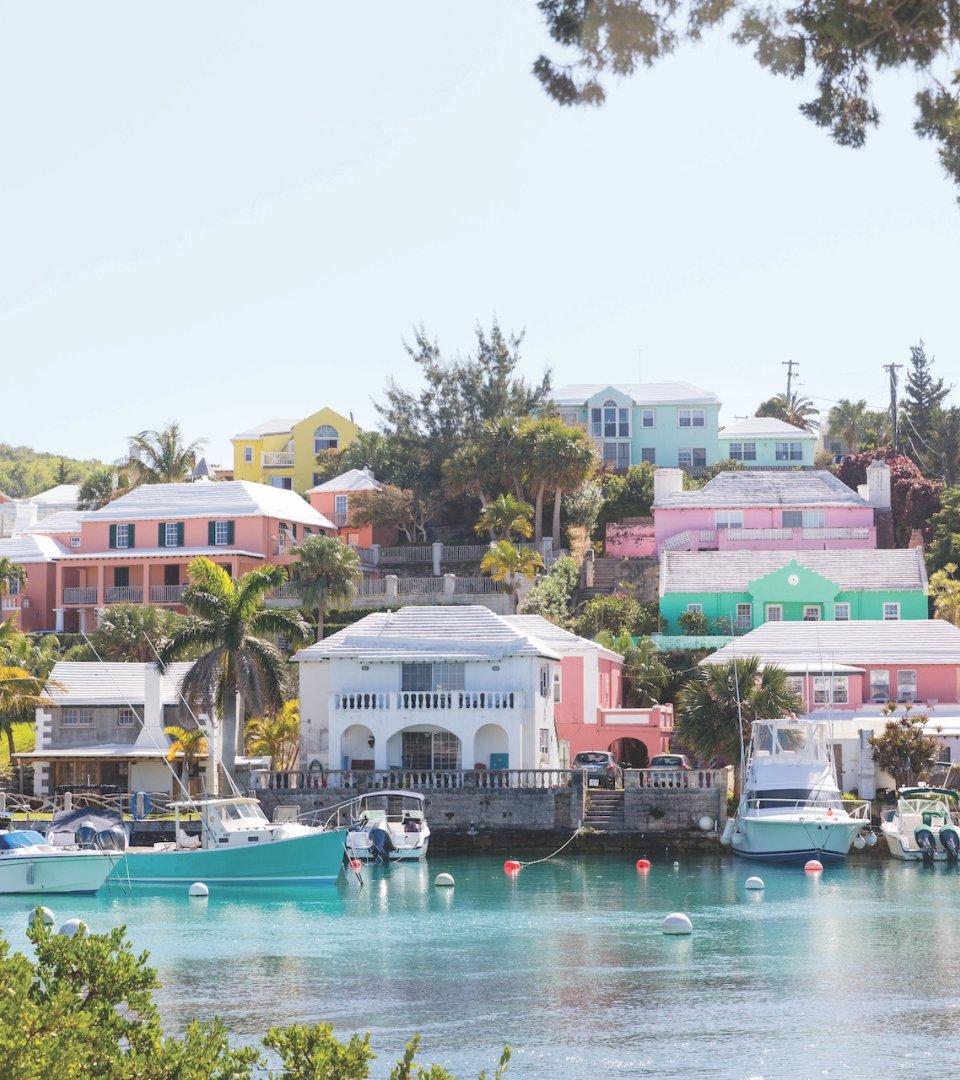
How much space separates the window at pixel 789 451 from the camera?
352 feet

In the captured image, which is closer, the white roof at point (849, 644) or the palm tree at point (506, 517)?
the white roof at point (849, 644)

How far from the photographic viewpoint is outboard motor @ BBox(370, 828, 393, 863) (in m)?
57.9

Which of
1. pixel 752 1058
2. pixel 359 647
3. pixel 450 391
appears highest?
pixel 450 391

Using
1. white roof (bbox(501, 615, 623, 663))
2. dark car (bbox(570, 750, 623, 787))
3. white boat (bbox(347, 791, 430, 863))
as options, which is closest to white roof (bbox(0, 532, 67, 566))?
white roof (bbox(501, 615, 623, 663))

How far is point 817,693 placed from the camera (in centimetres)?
7062

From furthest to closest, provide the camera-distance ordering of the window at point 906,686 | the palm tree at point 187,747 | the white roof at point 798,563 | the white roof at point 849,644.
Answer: the white roof at point 798,563 → the window at point 906,686 → the white roof at point 849,644 → the palm tree at point 187,747

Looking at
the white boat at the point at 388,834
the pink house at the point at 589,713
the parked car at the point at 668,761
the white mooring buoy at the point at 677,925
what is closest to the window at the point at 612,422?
the pink house at the point at 589,713

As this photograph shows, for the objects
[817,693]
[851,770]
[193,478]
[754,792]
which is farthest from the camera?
[193,478]

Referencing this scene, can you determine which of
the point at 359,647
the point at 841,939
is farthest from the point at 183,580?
the point at 841,939

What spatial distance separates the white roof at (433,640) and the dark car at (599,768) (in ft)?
12.7

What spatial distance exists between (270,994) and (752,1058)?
9981 millimetres

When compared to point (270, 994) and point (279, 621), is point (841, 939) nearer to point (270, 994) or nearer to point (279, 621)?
point (270, 994)

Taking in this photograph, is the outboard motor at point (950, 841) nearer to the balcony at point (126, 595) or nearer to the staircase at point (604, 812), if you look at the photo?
the staircase at point (604, 812)

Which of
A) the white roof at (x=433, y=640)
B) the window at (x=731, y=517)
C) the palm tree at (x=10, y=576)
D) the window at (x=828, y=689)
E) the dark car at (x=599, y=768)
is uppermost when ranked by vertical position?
the window at (x=731, y=517)
